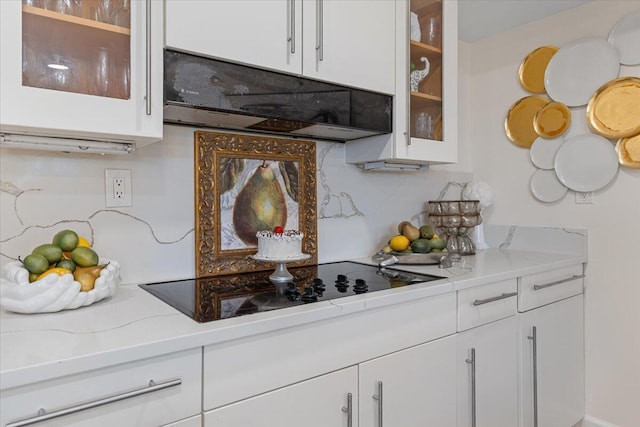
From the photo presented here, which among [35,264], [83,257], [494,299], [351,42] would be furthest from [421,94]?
[35,264]

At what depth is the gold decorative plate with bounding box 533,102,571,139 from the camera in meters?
2.14

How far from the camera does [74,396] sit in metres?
0.78

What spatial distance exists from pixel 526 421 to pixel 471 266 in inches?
28.2

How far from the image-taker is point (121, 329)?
0.92 metres

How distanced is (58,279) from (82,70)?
1.80 feet

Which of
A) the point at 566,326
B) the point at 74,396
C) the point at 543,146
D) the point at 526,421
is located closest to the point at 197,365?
the point at 74,396

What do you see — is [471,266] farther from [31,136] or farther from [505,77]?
[31,136]

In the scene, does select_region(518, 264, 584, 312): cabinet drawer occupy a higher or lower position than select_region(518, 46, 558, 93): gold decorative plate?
lower

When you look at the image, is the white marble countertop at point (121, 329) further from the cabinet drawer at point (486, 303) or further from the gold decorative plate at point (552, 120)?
the gold decorative plate at point (552, 120)

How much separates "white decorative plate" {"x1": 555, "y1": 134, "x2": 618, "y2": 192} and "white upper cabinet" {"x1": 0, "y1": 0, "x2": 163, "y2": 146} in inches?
78.4

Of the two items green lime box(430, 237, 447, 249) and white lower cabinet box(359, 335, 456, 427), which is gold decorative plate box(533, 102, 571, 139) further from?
white lower cabinet box(359, 335, 456, 427)

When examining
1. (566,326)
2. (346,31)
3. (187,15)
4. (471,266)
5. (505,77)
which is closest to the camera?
(187,15)

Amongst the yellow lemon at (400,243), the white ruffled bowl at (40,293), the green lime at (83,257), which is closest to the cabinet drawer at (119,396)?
the white ruffled bowl at (40,293)

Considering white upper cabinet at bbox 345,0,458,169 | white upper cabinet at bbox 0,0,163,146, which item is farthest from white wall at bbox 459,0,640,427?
white upper cabinet at bbox 0,0,163,146
